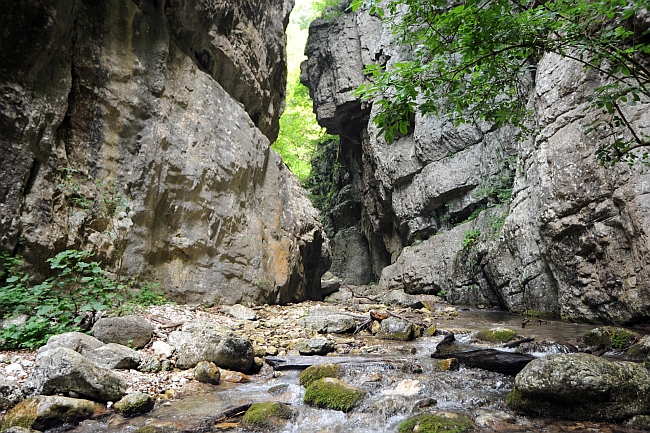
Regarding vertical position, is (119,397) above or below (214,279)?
below

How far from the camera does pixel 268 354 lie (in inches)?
250

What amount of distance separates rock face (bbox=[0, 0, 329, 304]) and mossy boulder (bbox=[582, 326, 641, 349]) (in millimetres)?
7074

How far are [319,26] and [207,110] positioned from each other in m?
16.2

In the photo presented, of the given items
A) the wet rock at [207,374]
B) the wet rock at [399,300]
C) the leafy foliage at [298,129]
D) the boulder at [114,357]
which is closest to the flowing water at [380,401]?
the wet rock at [207,374]

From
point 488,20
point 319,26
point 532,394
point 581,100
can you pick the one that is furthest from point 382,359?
point 319,26

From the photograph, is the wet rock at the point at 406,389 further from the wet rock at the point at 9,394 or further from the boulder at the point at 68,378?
the wet rock at the point at 9,394

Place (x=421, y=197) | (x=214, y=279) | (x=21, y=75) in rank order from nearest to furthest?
(x=21, y=75) → (x=214, y=279) → (x=421, y=197)

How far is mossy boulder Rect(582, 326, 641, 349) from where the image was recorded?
628cm

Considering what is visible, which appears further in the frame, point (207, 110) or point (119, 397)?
point (207, 110)

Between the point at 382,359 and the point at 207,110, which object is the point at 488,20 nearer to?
the point at 382,359

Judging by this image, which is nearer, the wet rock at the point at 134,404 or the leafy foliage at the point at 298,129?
the wet rock at the point at 134,404

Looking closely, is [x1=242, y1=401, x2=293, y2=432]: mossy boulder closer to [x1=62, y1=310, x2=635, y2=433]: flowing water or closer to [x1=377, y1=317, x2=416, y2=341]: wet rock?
[x1=62, y1=310, x2=635, y2=433]: flowing water

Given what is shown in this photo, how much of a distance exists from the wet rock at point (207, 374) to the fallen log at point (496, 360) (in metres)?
3.32

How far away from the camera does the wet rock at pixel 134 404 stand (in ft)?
12.7
